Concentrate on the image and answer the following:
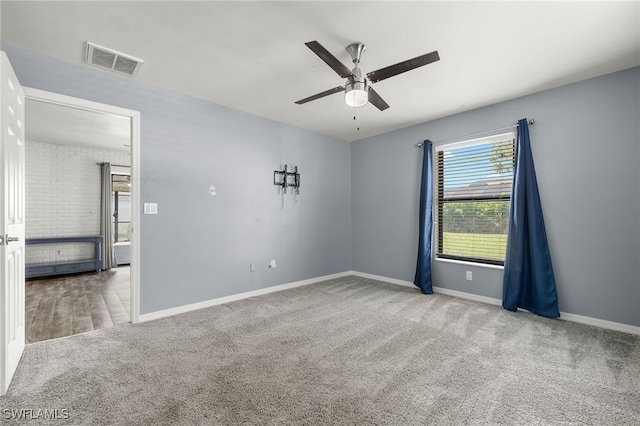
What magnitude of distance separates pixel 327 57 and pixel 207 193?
242cm

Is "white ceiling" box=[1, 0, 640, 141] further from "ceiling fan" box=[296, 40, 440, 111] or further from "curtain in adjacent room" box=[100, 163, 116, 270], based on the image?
"curtain in adjacent room" box=[100, 163, 116, 270]

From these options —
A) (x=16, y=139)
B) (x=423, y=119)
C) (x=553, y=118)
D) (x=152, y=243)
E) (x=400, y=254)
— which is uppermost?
(x=423, y=119)

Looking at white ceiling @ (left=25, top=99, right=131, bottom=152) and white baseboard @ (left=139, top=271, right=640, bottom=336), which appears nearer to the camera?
white baseboard @ (left=139, top=271, right=640, bottom=336)

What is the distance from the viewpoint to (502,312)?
3475 millimetres

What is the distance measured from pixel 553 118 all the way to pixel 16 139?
205 inches

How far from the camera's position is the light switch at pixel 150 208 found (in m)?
3.25

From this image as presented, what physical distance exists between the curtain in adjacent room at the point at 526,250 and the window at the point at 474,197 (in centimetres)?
27

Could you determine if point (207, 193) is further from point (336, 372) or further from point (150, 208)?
point (336, 372)

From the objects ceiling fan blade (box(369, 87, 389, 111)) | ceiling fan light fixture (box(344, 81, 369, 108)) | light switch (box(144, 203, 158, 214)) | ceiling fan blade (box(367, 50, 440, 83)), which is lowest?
light switch (box(144, 203, 158, 214))

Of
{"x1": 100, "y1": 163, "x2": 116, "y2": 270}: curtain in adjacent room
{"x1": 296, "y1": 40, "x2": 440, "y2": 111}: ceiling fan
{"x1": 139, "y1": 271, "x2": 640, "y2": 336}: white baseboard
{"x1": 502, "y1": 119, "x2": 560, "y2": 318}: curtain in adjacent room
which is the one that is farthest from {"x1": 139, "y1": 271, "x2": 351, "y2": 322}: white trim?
{"x1": 100, "y1": 163, "x2": 116, "y2": 270}: curtain in adjacent room

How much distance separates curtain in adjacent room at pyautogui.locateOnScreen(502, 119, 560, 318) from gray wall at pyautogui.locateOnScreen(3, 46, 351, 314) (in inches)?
111

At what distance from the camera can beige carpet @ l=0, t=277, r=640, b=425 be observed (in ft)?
5.66

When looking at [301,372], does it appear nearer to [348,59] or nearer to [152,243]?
[152,243]

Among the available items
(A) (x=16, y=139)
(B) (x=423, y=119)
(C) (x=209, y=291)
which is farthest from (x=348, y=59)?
(C) (x=209, y=291)
